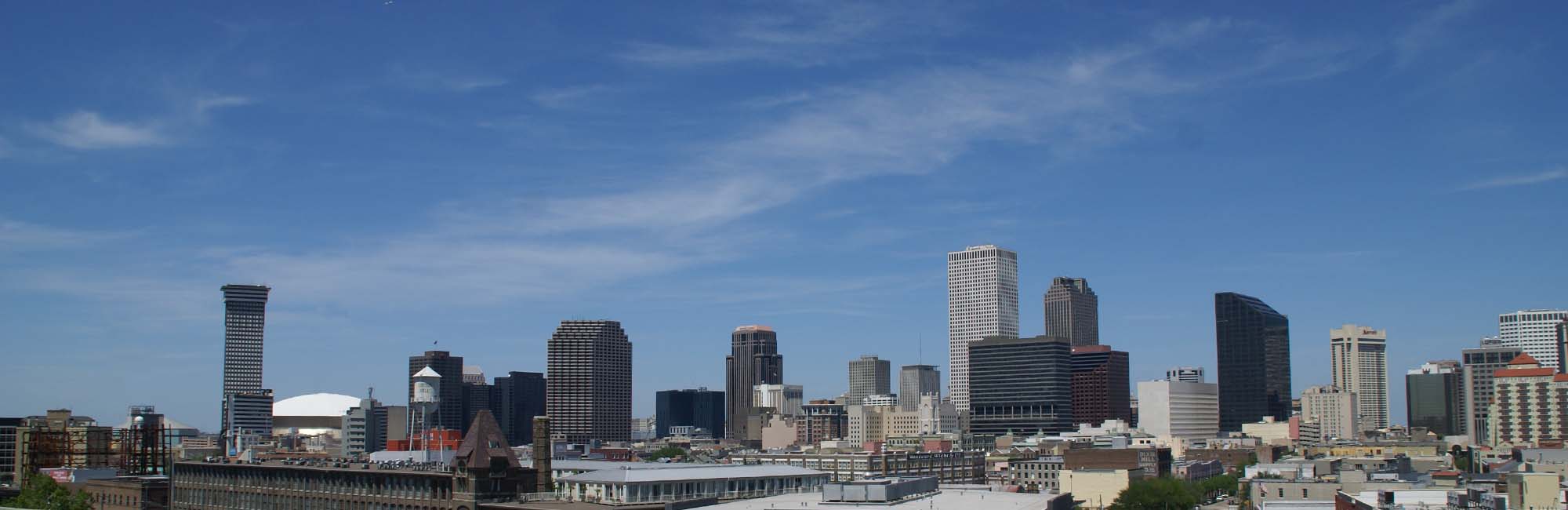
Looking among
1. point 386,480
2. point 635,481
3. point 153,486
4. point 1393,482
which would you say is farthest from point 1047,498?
point 153,486

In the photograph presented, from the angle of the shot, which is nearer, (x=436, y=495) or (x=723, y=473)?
(x=436, y=495)

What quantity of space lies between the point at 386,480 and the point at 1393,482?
11470 centimetres

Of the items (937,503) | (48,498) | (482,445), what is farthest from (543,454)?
(48,498)

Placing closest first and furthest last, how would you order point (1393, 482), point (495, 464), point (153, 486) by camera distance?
1. point (495, 464)
2. point (153, 486)
3. point (1393, 482)

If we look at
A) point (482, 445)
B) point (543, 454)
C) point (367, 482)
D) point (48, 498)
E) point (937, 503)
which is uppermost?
point (482, 445)

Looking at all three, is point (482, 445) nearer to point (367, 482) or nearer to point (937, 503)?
point (367, 482)

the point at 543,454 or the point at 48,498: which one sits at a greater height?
the point at 543,454

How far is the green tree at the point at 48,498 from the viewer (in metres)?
131

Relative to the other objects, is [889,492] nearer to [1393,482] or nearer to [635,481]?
[635,481]

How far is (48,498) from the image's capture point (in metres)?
139

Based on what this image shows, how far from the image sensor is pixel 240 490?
152125 millimetres

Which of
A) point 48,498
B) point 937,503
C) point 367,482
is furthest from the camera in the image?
point 48,498

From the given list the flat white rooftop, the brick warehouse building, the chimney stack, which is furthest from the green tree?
the flat white rooftop

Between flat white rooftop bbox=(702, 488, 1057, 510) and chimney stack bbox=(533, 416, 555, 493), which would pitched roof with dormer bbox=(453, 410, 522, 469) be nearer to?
chimney stack bbox=(533, 416, 555, 493)
